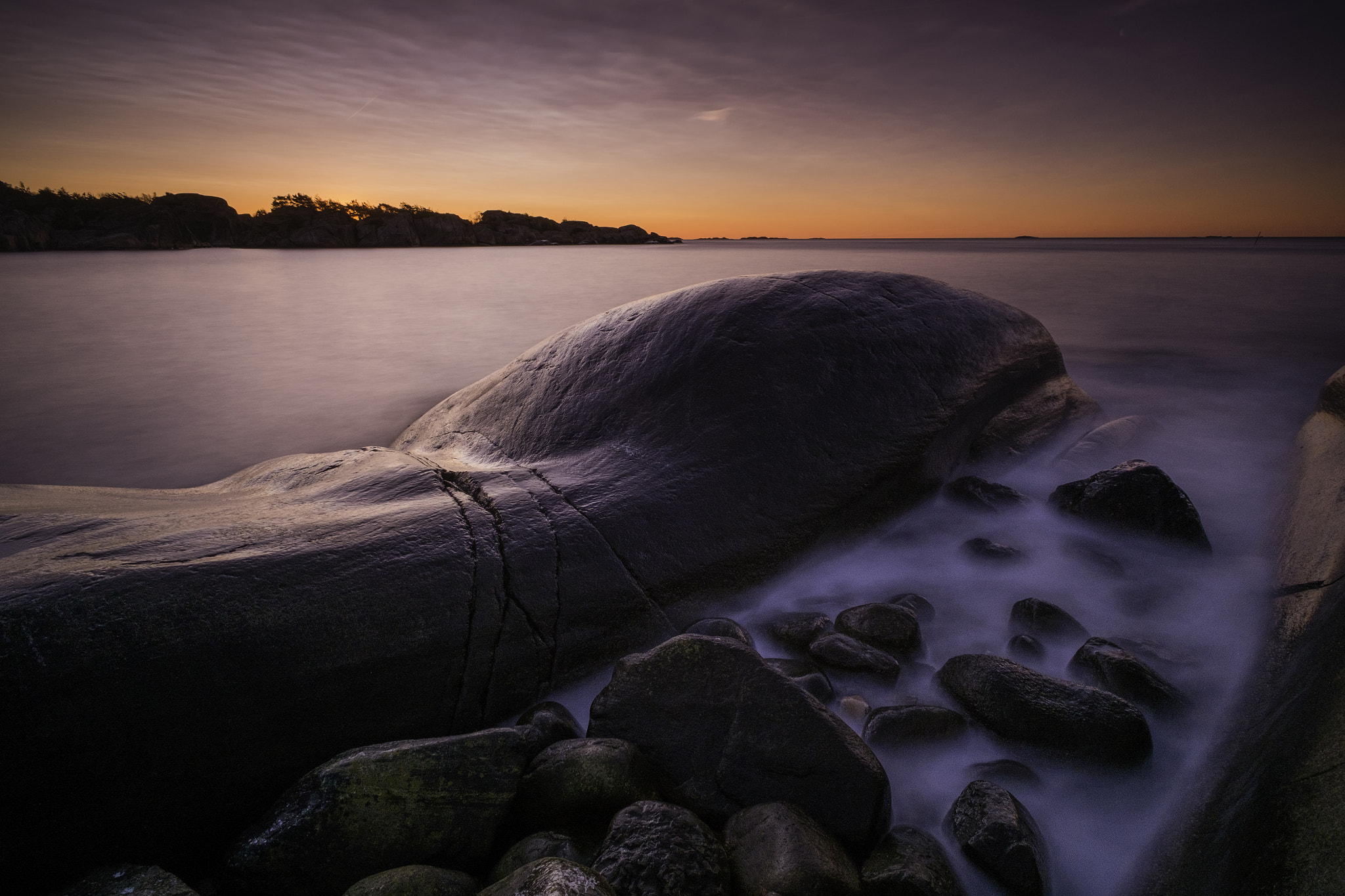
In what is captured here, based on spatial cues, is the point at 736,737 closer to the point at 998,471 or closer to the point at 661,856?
the point at 661,856

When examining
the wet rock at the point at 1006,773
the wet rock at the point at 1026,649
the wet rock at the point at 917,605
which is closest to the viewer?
the wet rock at the point at 1006,773

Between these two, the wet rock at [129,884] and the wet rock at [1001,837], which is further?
the wet rock at [1001,837]

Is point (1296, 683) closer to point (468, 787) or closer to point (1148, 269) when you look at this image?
point (468, 787)

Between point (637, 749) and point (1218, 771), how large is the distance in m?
1.73

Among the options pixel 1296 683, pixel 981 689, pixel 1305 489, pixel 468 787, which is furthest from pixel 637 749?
pixel 1305 489

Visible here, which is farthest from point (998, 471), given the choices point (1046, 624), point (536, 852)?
point (536, 852)

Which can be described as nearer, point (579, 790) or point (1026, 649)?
point (579, 790)

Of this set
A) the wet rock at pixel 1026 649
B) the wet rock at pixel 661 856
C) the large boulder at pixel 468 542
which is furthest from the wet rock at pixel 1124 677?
the wet rock at pixel 661 856

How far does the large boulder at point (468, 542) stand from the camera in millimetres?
1761

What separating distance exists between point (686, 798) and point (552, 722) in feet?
1.75

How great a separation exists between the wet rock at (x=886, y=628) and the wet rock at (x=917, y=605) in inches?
5.9

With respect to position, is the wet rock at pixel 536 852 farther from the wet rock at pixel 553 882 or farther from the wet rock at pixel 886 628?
the wet rock at pixel 886 628

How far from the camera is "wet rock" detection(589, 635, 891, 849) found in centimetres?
183

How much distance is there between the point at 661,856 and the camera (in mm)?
1544
